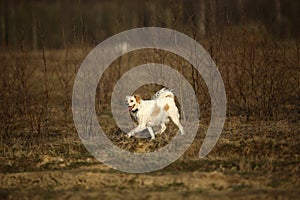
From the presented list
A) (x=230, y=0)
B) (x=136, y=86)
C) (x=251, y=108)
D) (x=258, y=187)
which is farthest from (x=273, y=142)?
(x=136, y=86)

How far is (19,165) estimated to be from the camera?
10852mm

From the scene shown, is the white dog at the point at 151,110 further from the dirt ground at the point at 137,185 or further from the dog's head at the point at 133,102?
the dirt ground at the point at 137,185

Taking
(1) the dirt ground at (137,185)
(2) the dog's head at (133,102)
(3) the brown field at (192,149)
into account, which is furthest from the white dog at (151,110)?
(1) the dirt ground at (137,185)

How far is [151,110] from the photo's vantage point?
12.0m

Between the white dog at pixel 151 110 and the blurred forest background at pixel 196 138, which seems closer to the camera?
the blurred forest background at pixel 196 138

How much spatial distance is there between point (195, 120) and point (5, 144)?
15.8 ft

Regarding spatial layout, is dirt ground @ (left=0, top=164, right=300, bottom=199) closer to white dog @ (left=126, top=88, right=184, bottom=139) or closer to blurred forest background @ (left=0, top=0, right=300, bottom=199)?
blurred forest background @ (left=0, top=0, right=300, bottom=199)

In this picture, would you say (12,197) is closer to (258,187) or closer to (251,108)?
(258,187)

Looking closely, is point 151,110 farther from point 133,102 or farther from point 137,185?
point 137,185

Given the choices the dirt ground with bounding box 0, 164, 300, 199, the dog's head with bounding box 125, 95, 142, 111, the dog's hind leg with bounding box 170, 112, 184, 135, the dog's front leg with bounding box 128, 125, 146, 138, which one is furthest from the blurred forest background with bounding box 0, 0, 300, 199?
the dog's head with bounding box 125, 95, 142, 111

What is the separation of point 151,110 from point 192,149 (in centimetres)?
157

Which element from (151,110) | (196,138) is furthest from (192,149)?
(151,110)

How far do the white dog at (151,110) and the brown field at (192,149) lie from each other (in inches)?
13.1

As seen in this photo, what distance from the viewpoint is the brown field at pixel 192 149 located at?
8.93m
